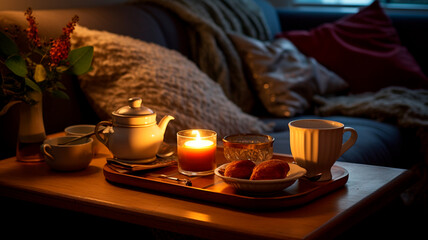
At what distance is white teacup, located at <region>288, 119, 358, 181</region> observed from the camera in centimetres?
89

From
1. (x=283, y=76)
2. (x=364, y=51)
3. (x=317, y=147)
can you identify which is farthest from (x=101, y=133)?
(x=364, y=51)

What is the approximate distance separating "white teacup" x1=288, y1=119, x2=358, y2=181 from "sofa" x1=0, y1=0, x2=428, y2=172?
52cm

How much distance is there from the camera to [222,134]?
5.02 feet

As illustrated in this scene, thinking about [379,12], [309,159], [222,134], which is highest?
[379,12]

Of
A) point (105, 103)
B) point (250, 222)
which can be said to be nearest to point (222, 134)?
point (105, 103)

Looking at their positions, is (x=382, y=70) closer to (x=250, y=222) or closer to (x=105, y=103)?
(x=105, y=103)

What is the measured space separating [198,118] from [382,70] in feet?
3.91

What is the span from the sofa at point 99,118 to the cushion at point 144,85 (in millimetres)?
86

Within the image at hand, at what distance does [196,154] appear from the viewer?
0.93m

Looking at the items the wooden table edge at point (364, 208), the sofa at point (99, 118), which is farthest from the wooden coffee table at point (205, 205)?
the sofa at point (99, 118)

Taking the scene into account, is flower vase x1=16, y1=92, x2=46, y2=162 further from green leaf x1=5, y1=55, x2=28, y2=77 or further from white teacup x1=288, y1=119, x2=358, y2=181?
white teacup x1=288, y1=119, x2=358, y2=181

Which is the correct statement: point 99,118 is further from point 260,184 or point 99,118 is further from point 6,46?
point 260,184

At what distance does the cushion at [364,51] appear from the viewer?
2.29 m

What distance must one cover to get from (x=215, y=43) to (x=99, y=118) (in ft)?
2.29
